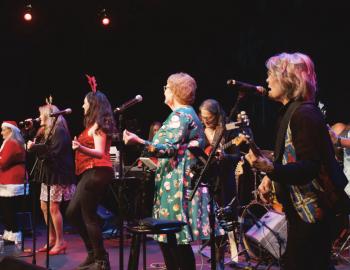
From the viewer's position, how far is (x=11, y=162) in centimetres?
744

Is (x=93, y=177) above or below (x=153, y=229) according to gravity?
above

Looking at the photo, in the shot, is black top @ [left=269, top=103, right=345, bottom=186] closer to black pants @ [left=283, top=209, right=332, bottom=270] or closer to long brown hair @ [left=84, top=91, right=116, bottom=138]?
black pants @ [left=283, top=209, right=332, bottom=270]

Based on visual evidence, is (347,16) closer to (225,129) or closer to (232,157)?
(232,157)

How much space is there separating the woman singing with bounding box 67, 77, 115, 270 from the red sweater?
2.41 m

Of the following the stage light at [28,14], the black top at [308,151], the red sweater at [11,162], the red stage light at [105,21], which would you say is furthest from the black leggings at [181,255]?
the stage light at [28,14]

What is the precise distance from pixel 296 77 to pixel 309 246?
90cm

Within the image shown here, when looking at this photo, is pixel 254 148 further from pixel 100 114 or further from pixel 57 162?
pixel 57 162

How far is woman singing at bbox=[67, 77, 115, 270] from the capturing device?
512 cm

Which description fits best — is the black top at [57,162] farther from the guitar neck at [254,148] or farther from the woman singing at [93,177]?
the guitar neck at [254,148]

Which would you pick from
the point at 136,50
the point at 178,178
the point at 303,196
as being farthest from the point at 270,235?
the point at 136,50

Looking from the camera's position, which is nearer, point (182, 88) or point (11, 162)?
point (182, 88)

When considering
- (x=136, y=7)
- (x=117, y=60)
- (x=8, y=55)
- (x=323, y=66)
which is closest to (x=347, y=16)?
(x=323, y=66)

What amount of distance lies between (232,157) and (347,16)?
4.48 metres

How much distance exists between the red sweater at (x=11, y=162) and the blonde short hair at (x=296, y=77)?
5.34m
